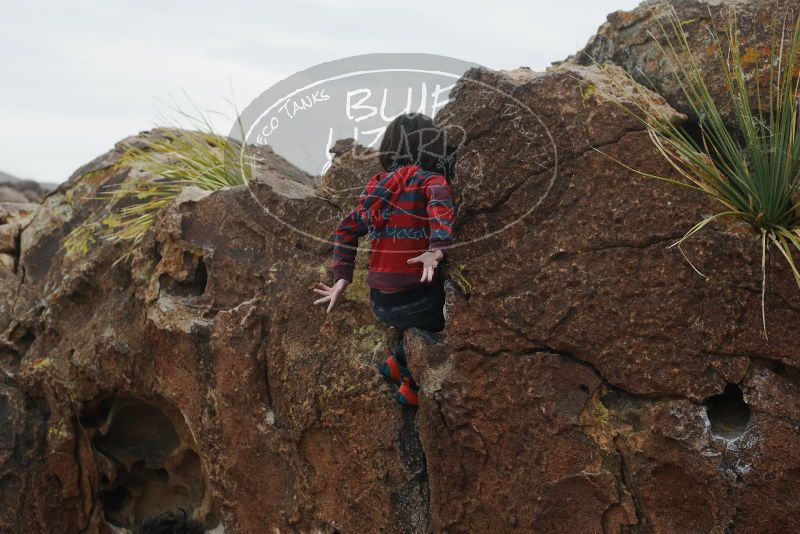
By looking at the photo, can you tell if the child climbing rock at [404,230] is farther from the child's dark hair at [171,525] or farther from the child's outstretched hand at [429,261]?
the child's dark hair at [171,525]

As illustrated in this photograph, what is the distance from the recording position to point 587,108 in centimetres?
392

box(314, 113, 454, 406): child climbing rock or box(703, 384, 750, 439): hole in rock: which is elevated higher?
box(314, 113, 454, 406): child climbing rock

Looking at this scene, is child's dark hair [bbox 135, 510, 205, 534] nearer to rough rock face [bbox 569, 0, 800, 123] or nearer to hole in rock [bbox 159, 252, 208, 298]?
hole in rock [bbox 159, 252, 208, 298]

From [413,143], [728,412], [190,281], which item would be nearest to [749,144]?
[728,412]

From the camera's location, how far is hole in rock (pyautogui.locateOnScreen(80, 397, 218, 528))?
5.63 m

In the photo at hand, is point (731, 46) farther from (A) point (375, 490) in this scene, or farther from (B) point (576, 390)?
(A) point (375, 490)

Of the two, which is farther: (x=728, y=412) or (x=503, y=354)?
(x=503, y=354)

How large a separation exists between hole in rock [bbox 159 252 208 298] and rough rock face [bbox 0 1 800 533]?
0.03 feet

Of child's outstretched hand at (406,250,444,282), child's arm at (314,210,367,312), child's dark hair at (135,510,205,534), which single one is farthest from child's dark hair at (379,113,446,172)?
child's dark hair at (135,510,205,534)

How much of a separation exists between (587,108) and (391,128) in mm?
955

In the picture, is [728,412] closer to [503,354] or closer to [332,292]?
[503,354]

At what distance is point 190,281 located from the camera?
5.06 metres

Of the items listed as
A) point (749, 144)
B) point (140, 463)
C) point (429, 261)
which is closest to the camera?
point (749, 144)

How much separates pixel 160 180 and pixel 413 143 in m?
2.80
